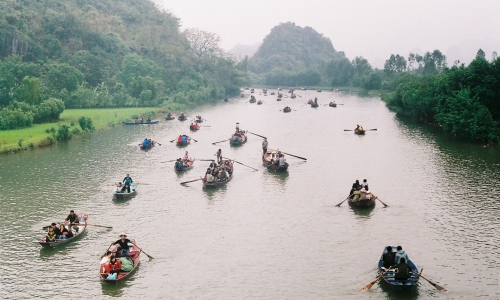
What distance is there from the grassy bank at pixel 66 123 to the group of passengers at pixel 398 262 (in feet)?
104

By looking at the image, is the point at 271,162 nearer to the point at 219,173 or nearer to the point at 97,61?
the point at 219,173

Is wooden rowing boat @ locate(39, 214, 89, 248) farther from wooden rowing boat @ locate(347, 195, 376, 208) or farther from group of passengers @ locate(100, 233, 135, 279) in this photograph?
wooden rowing boat @ locate(347, 195, 376, 208)

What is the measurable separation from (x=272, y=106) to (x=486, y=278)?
62.8 metres

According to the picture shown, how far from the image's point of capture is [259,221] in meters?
23.6

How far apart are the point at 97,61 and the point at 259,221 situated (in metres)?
63.8

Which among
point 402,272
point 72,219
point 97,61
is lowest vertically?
point 72,219

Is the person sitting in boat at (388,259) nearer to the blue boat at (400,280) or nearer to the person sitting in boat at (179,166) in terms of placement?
the blue boat at (400,280)

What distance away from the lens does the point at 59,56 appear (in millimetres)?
77875

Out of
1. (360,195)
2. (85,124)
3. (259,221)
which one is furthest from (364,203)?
(85,124)

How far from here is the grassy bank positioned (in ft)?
131

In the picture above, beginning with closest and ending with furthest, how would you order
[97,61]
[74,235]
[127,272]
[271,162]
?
[127,272] → [74,235] → [271,162] → [97,61]

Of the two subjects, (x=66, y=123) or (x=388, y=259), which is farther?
(x=66, y=123)

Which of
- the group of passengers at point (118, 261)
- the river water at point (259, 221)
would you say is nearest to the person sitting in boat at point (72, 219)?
the river water at point (259, 221)

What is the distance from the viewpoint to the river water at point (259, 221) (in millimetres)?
17469
